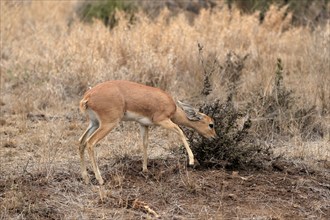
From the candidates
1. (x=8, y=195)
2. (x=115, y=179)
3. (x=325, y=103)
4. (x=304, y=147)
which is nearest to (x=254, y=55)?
(x=325, y=103)

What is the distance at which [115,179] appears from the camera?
20.8 ft

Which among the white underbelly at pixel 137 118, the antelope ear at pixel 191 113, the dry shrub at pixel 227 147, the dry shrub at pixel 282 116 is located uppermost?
the white underbelly at pixel 137 118

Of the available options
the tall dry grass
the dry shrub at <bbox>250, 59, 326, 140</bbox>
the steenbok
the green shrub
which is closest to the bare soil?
the steenbok

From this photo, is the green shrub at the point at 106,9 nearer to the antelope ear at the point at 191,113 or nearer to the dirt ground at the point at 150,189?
the dirt ground at the point at 150,189

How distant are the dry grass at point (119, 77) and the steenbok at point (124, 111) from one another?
1.31 feet

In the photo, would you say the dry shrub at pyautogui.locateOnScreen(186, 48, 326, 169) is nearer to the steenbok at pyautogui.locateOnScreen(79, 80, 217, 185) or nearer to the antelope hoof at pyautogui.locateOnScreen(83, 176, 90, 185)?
the steenbok at pyautogui.locateOnScreen(79, 80, 217, 185)

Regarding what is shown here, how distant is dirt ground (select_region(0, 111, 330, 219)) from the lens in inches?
223

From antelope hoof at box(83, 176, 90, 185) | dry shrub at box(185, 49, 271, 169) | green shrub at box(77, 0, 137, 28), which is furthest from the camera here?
green shrub at box(77, 0, 137, 28)

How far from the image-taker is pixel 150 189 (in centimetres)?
625

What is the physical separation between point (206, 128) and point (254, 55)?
490 centimetres

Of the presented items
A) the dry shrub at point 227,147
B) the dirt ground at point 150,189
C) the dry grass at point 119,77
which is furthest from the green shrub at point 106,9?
the dry shrub at point 227,147

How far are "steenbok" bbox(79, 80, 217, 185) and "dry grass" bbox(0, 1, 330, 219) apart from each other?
399 mm

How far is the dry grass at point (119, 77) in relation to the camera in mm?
5926

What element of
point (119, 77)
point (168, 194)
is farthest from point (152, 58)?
point (168, 194)
